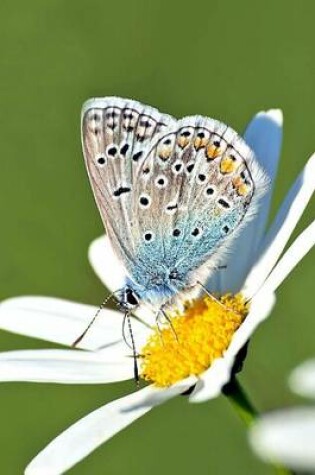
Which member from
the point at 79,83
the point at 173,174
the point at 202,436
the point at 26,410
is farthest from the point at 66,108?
the point at 173,174

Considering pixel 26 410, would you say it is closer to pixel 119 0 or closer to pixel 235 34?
pixel 235 34

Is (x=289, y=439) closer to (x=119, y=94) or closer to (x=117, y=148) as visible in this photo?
(x=117, y=148)

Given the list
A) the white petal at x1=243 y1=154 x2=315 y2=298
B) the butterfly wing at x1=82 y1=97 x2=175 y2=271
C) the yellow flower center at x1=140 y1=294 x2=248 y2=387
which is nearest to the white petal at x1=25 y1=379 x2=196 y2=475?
the yellow flower center at x1=140 y1=294 x2=248 y2=387

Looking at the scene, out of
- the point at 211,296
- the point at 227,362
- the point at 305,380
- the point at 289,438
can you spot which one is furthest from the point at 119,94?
the point at 289,438

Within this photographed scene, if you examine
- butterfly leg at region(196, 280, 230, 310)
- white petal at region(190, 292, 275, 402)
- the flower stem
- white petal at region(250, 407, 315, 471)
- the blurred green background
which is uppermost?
white petal at region(250, 407, 315, 471)

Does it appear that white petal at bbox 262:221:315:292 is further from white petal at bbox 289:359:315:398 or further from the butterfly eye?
white petal at bbox 289:359:315:398

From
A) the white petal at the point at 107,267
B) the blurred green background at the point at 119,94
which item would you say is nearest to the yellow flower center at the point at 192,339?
the white petal at the point at 107,267

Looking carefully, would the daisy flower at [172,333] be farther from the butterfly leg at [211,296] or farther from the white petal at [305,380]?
the white petal at [305,380]
